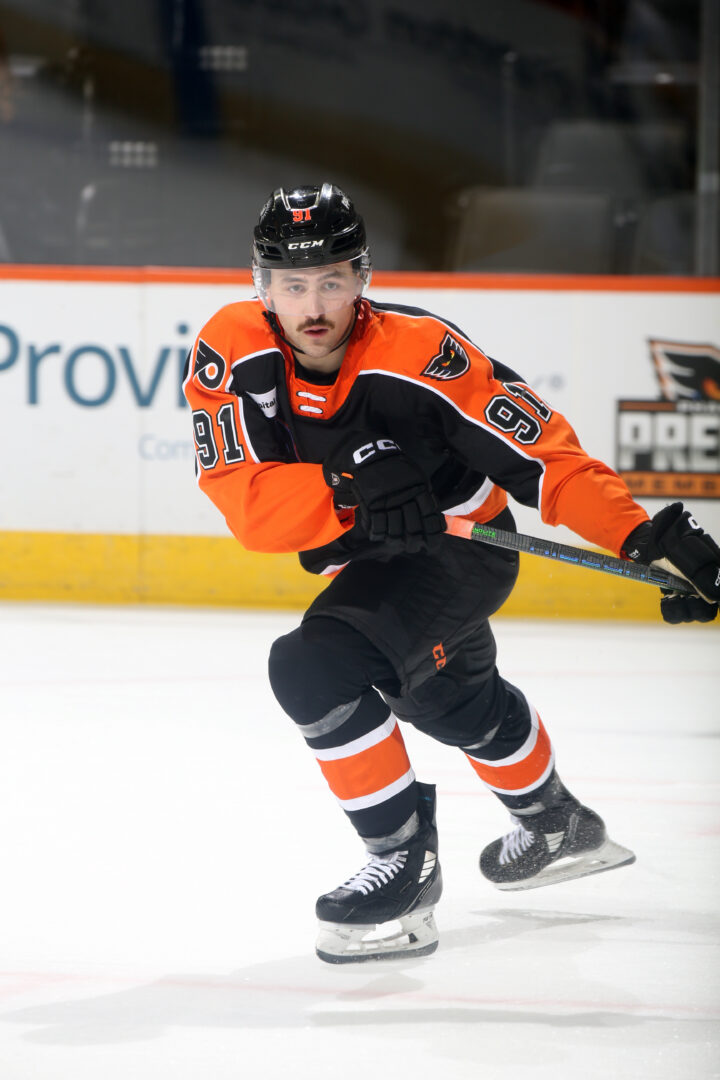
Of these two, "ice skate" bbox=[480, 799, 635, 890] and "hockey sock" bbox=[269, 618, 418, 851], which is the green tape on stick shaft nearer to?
"hockey sock" bbox=[269, 618, 418, 851]

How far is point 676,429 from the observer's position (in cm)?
494

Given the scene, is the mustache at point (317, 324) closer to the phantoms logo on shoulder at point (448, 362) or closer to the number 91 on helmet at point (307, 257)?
the number 91 on helmet at point (307, 257)

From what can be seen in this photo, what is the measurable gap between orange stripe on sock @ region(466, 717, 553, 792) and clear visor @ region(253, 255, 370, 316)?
0.74 meters

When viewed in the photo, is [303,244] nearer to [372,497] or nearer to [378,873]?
[372,497]

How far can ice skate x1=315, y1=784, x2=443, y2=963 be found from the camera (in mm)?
2027

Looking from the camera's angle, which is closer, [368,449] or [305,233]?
[368,449]

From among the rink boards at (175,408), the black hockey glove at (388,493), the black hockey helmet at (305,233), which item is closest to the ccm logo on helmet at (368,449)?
the black hockey glove at (388,493)

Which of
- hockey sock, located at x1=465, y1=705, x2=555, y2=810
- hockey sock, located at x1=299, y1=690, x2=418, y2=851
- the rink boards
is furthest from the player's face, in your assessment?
the rink boards

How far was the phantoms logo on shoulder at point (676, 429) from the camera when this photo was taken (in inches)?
194

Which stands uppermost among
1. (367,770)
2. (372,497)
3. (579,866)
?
(372,497)

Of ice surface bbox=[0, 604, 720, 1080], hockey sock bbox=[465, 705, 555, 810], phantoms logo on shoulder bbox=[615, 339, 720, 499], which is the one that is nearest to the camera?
ice surface bbox=[0, 604, 720, 1080]

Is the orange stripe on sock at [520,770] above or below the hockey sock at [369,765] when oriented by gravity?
below

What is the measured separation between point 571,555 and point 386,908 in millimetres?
557

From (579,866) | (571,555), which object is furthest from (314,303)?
(579,866)
